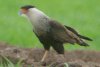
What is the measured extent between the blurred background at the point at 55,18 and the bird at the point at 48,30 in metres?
5.47

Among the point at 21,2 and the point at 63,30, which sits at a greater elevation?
the point at 63,30

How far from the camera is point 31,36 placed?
15461 millimetres

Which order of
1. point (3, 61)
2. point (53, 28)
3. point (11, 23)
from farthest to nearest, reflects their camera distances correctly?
point (11, 23) < point (53, 28) < point (3, 61)

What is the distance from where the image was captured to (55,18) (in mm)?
17453

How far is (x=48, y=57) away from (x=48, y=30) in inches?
49.0

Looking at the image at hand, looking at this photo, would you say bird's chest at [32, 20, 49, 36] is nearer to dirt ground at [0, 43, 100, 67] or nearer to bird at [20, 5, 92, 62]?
bird at [20, 5, 92, 62]

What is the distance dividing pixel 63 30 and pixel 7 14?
373 inches

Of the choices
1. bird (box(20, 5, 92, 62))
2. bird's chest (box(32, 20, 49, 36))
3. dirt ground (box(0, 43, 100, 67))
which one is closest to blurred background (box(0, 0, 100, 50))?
dirt ground (box(0, 43, 100, 67))

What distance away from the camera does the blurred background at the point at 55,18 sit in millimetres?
14953

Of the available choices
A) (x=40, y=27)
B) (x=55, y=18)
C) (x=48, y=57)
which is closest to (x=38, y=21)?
(x=40, y=27)

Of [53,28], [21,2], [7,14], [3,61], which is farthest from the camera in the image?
[21,2]

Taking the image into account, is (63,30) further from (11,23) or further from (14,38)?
(11,23)

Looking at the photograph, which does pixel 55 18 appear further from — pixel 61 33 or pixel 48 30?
pixel 48 30

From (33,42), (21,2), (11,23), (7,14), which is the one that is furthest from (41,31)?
(21,2)
